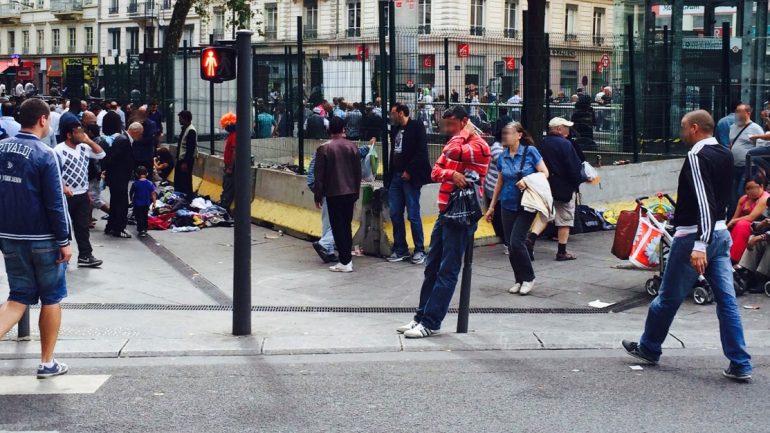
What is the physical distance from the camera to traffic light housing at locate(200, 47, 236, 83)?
890 centimetres

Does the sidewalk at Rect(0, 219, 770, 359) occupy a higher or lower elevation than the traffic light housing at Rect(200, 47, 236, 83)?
lower

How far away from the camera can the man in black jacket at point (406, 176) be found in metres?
12.3

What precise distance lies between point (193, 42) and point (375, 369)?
61.0 m

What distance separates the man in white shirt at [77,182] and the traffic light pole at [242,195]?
3.97 meters

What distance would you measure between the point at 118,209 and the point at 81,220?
2425 mm

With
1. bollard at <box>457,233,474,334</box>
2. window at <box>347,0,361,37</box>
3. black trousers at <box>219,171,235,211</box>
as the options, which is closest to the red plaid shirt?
bollard at <box>457,233,474,334</box>

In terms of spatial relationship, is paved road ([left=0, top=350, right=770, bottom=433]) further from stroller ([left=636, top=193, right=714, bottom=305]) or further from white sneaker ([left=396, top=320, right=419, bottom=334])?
stroller ([left=636, top=193, right=714, bottom=305])

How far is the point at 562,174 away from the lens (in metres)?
12.8

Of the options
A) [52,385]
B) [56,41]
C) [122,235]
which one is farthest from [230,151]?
[56,41]

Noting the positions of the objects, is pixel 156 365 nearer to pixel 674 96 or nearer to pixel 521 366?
pixel 521 366

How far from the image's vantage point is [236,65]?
8.88m

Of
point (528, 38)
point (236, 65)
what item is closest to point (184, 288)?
point (236, 65)

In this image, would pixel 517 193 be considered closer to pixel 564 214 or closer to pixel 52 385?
pixel 564 214

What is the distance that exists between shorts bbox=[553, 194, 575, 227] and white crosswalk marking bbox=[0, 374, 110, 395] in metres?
6.79
